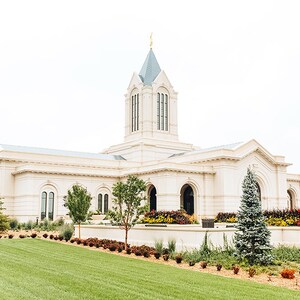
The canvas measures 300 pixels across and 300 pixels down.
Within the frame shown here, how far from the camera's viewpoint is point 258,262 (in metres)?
16.1

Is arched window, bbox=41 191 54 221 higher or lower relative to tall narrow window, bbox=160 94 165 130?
lower

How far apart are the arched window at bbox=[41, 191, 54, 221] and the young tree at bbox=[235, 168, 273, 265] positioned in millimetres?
26841

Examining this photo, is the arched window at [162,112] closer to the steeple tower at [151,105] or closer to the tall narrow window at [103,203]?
the steeple tower at [151,105]

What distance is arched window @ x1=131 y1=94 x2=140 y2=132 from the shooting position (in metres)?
52.2

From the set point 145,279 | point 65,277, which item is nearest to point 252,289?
point 145,279

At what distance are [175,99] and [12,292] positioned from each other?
44984 mm

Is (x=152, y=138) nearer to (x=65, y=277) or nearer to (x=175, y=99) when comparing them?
(x=175, y=99)

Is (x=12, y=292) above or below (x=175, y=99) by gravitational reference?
below

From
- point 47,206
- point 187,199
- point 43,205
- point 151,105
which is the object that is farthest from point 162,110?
point 43,205

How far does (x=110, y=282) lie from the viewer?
37.6 feet

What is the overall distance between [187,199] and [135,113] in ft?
46.8

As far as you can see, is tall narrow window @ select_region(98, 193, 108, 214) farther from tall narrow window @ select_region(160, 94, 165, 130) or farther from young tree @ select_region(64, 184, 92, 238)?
young tree @ select_region(64, 184, 92, 238)

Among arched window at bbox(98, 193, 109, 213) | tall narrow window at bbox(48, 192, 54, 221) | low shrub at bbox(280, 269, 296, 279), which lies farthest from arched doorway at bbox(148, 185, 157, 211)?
low shrub at bbox(280, 269, 296, 279)

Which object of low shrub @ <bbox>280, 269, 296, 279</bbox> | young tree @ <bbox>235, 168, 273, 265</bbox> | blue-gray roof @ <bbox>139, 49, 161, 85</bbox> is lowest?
low shrub @ <bbox>280, 269, 296, 279</bbox>
